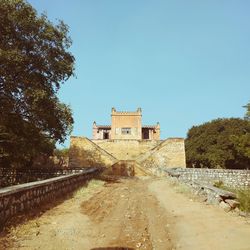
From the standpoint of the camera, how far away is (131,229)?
8.01 metres

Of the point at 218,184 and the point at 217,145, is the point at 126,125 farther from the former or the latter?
the point at 218,184

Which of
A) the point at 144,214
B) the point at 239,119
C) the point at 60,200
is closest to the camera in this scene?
the point at 144,214

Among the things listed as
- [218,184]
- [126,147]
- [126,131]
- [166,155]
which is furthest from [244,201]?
[126,131]

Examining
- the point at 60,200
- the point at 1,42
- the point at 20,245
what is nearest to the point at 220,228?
the point at 20,245

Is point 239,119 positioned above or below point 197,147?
above

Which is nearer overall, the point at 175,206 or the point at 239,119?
the point at 175,206

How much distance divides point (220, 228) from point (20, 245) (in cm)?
499

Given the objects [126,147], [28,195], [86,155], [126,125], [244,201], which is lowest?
[244,201]

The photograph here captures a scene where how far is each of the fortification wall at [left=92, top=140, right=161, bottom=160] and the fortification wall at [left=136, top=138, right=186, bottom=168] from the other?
2.84m

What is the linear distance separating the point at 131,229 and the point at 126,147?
30.3 metres

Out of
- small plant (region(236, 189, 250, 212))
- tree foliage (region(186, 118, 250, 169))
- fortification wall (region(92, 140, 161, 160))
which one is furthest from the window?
small plant (region(236, 189, 250, 212))

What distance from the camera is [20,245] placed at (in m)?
6.37

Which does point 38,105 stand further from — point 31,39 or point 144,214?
point 144,214

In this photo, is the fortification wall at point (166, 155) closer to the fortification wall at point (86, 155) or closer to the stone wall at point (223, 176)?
the fortification wall at point (86, 155)
